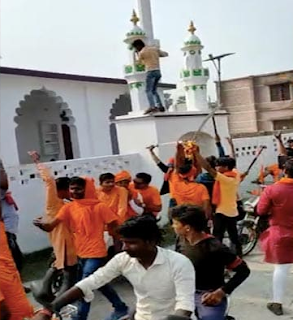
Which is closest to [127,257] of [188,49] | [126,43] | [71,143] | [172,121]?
[172,121]

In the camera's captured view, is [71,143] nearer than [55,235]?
No

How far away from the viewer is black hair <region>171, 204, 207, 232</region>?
9.96 ft

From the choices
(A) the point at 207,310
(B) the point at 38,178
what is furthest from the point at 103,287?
(B) the point at 38,178

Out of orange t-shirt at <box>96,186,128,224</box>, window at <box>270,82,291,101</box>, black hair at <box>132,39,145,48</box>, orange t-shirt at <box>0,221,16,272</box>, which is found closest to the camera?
orange t-shirt at <box>0,221,16,272</box>

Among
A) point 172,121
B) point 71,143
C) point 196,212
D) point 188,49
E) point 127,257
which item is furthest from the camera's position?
point 71,143

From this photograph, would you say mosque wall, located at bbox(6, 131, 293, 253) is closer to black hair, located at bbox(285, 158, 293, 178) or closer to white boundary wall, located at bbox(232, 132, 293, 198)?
white boundary wall, located at bbox(232, 132, 293, 198)

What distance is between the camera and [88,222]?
4.33 metres

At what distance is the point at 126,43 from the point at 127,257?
827 centimetres

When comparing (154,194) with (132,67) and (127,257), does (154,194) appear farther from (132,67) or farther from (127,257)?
(132,67)

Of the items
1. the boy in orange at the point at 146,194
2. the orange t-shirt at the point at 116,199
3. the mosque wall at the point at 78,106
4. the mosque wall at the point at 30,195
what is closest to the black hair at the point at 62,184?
the orange t-shirt at the point at 116,199

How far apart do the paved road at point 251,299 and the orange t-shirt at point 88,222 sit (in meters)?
0.92

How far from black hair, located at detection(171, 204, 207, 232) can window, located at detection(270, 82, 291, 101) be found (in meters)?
28.4

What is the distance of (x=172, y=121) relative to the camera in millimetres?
10070

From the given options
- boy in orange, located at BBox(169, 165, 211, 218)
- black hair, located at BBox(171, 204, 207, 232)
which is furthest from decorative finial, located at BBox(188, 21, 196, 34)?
black hair, located at BBox(171, 204, 207, 232)
